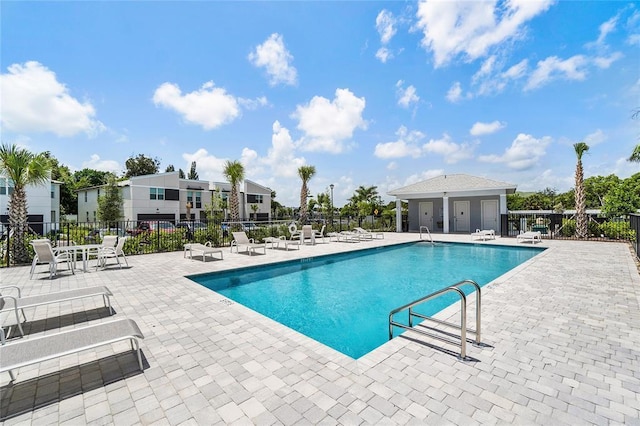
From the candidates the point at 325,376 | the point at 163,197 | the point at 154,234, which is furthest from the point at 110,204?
the point at 325,376

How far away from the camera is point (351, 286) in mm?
7902

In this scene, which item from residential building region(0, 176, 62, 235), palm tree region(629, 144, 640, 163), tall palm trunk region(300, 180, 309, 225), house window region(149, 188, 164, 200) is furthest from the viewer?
house window region(149, 188, 164, 200)

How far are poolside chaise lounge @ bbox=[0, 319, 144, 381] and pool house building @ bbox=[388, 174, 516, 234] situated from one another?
65.1 feet

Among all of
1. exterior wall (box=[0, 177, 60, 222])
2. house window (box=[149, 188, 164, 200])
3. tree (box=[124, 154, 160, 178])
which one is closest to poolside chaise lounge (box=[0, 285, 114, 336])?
exterior wall (box=[0, 177, 60, 222])

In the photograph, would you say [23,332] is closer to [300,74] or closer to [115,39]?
[115,39]

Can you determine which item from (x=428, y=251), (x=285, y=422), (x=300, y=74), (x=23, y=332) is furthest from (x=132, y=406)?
(x=300, y=74)

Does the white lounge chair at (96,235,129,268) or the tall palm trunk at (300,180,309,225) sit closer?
the white lounge chair at (96,235,129,268)

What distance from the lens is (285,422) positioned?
2.20 meters

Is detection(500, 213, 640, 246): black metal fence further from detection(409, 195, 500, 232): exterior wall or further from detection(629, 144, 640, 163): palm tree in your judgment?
detection(629, 144, 640, 163): palm tree

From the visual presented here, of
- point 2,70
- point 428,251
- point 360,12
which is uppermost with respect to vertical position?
point 360,12

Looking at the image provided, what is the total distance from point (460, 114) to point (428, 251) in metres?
9.95

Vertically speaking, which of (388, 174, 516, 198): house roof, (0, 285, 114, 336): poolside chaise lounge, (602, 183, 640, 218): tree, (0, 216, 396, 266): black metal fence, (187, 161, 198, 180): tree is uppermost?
(187, 161, 198, 180): tree

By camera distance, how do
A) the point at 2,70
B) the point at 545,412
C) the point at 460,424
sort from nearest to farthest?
the point at 460,424, the point at 545,412, the point at 2,70

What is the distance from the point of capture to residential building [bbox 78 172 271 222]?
3422 cm
